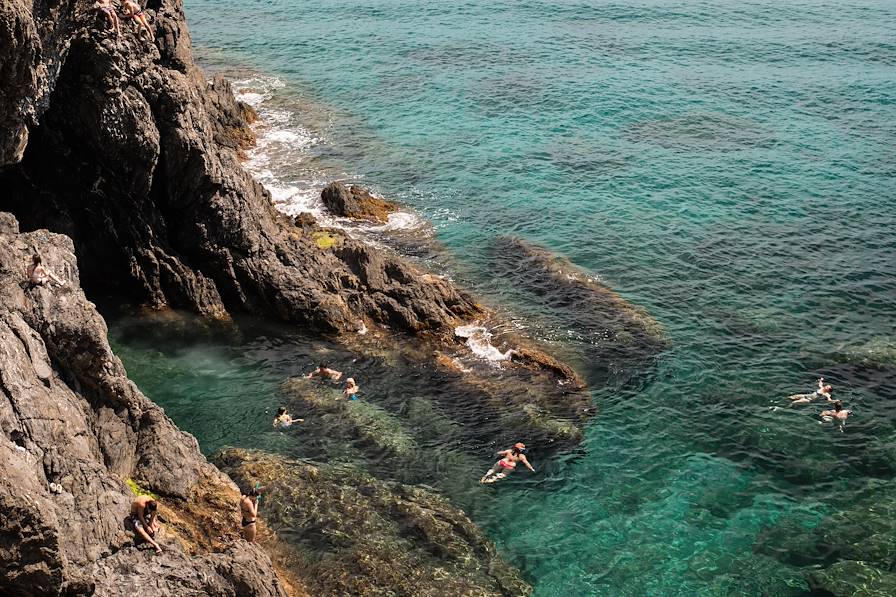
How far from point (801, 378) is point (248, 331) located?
2512 cm

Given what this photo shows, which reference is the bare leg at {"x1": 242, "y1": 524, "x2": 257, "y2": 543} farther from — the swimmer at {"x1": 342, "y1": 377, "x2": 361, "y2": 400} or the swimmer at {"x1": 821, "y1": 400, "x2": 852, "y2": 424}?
the swimmer at {"x1": 821, "y1": 400, "x2": 852, "y2": 424}

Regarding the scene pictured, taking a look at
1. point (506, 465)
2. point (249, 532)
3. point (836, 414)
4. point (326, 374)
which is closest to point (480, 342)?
point (326, 374)

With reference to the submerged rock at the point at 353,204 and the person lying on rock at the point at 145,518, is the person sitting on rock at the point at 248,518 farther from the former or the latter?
the submerged rock at the point at 353,204

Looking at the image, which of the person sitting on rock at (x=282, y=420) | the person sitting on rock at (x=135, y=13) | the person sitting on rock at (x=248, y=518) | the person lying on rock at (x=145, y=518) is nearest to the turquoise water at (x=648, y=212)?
the person sitting on rock at (x=282, y=420)

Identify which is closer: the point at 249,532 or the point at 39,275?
the point at 39,275

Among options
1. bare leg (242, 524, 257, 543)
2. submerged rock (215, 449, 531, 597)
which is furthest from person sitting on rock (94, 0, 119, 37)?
bare leg (242, 524, 257, 543)

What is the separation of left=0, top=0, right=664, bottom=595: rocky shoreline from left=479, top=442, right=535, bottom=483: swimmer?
1363mm

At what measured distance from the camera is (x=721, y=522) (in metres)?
27.8

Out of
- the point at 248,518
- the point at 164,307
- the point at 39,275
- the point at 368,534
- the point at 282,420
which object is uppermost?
the point at 39,275

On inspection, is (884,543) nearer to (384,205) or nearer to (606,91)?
(384,205)

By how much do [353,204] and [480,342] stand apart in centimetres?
1679

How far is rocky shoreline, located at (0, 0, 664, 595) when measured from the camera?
1927 centimetres

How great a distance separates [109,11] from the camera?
30.7 metres

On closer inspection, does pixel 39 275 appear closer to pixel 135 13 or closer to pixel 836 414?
pixel 135 13
